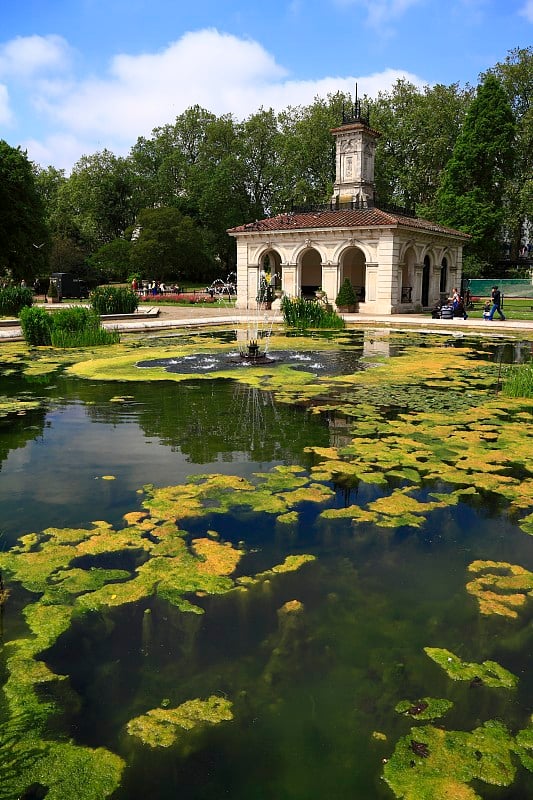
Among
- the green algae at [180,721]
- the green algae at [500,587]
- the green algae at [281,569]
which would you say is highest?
the green algae at [281,569]

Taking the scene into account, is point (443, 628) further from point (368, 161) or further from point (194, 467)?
point (368, 161)

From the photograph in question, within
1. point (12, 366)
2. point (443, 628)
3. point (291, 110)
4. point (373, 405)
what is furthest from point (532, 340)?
point (291, 110)

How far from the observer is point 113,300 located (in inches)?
1019

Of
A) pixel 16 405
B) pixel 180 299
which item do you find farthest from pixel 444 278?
pixel 16 405

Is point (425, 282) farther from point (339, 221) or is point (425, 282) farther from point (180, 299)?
point (180, 299)

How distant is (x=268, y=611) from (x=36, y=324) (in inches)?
591

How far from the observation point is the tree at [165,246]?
53.5 meters

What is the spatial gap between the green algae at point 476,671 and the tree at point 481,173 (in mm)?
48039

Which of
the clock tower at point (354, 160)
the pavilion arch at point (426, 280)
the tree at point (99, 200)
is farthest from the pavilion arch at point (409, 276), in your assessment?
the tree at point (99, 200)

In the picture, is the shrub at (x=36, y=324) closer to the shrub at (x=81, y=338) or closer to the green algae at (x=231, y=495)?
the shrub at (x=81, y=338)

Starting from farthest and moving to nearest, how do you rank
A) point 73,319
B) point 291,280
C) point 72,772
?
point 291,280
point 73,319
point 72,772

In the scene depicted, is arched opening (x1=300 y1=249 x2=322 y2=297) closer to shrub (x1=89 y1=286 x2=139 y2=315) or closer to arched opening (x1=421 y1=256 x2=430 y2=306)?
arched opening (x1=421 y1=256 x2=430 y2=306)

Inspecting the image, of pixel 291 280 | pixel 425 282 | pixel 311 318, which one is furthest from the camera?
pixel 425 282

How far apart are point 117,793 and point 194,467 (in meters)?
4.30
